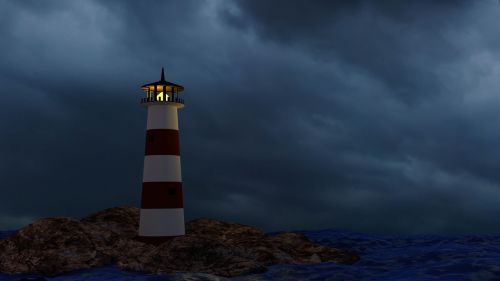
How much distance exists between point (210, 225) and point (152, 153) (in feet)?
26.0

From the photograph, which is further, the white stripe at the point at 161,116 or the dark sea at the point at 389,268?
the white stripe at the point at 161,116

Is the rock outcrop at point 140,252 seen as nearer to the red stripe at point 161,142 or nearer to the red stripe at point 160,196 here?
the red stripe at point 160,196

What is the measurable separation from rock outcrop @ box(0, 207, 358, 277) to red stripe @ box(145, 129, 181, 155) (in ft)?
12.3

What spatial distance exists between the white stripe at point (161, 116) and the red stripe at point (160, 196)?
2351 millimetres

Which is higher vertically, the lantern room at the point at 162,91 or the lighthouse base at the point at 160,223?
the lantern room at the point at 162,91

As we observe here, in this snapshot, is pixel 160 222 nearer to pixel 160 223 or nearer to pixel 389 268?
pixel 160 223

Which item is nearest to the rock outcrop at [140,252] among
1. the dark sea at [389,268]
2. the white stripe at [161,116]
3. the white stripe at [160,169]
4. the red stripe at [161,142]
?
the dark sea at [389,268]

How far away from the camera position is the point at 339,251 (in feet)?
85.4

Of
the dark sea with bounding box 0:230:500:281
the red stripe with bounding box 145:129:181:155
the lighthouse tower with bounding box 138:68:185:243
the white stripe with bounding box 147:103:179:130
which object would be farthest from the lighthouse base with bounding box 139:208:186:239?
the white stripe with bounding box 147:103:179:130

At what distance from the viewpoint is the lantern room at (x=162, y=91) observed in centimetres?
2610

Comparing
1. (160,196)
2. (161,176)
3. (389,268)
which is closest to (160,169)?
(161,176)

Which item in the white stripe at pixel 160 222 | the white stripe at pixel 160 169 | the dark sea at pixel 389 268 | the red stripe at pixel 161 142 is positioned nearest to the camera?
the dark sea at pixel 389 268

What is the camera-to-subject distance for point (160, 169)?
2531 cm

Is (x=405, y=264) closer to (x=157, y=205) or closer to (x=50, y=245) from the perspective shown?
(x=157, y=205)
